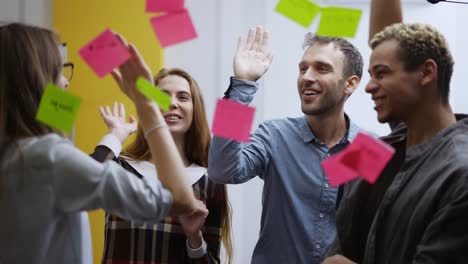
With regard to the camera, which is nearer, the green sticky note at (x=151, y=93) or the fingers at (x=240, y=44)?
the green sticky note at (x=151, y=93)

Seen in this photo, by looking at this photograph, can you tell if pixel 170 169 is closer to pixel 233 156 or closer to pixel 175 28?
pixel 175 28

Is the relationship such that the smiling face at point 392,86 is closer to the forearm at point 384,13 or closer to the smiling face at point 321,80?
the forearm at point 384,13

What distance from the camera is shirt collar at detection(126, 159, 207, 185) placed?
6.62 ft

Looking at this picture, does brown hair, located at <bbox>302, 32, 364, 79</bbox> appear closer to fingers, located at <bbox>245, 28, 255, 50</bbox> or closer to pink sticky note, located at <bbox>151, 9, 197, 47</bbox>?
fingers, located at <bbox>245, 28, 255, 50</bbox>

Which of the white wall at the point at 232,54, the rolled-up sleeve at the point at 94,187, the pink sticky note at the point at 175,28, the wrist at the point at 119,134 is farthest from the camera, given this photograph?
the white wall at the point at 232,54

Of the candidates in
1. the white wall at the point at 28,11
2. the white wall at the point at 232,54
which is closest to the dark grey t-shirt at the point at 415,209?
the white wall at the point at 232,54

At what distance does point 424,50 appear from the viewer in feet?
4.85

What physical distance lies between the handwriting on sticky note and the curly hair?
0.32 meters

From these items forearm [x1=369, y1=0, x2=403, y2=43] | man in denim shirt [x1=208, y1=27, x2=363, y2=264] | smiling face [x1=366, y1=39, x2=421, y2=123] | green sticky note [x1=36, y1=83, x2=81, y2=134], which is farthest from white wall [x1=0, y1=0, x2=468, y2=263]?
green sticky note [x1=36, y1=83, x2=81, y2=134]

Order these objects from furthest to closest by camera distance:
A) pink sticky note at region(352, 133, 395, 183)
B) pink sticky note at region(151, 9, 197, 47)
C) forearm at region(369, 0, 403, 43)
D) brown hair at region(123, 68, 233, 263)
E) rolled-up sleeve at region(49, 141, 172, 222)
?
brown hair at region(123, 68, 233, 263)
forearm at region(369, 0, 403, 43)
pink sticky note at region(151, 9, 197, 47)
pink sticky note at region(352, 133, 395, 183)
rolled-up sleeve at region(49, 141, 172, 222)

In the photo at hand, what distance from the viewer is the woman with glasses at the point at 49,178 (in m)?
1.14

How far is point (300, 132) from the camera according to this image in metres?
2.04

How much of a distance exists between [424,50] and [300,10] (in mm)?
337

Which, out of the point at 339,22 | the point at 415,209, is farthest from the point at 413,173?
the point at 339,22
